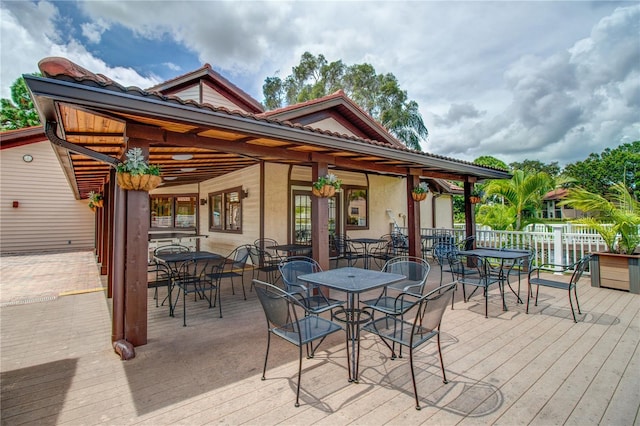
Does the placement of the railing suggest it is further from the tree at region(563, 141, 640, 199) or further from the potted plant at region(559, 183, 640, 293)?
the tree at region(563, 141, 640, 199)

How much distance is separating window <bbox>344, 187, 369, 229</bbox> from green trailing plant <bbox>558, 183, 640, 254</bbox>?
5.15 m

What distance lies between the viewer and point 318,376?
2.52m

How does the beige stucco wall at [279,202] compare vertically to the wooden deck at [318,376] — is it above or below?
above

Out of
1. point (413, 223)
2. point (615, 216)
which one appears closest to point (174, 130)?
point (413, 223)

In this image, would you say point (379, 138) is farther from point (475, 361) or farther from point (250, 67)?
point (250, 67)

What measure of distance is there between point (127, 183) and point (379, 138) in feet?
26.2

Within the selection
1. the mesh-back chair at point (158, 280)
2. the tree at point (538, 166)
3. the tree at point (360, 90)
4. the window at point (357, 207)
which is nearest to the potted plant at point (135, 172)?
the mesh-back chair at point (158, 280)

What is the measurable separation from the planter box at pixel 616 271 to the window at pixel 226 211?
791 centimetres

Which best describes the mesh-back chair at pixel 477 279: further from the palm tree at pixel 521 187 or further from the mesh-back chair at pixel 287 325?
the palm tree at pixel 521 187

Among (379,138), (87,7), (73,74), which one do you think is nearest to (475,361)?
(73,74)

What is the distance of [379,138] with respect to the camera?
31.7ft

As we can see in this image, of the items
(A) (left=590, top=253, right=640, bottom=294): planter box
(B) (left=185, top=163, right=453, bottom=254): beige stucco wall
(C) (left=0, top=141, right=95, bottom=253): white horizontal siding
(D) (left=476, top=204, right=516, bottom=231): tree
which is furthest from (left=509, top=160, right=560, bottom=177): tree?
(C) (left=0, top=141, right=95, bottom=253): white horizontal siding

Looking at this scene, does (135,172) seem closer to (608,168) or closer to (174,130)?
(174,130)

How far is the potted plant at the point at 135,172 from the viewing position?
9.78 ft
